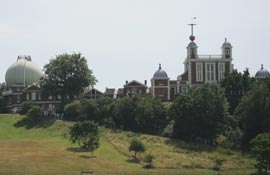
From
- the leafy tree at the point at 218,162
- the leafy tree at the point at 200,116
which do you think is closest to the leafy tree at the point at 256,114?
the leafy tree at the point at 200,116

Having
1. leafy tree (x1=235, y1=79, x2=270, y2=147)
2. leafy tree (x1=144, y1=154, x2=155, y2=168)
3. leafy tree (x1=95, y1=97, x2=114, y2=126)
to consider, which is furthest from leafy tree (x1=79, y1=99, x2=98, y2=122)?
leafy tree (x1=144, y1=154, x2=155, y2=168)

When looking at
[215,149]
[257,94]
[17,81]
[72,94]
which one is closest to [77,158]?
[215,149]

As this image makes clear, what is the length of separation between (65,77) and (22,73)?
14725 mm

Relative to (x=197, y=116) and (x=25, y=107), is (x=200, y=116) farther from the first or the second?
(x=25, y=107)

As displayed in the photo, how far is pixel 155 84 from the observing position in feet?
368

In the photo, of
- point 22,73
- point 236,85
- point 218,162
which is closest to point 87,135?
point 218,162

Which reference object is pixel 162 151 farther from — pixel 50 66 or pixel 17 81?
pixel 17 81

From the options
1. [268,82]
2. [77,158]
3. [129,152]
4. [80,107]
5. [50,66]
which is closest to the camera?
[77,158]

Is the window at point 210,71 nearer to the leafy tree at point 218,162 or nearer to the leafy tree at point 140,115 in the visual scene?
the leafy tree at point 140,115

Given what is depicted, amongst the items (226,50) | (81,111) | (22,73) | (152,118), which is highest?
(226,50)

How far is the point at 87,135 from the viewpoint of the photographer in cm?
7500

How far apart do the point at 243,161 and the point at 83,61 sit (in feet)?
157

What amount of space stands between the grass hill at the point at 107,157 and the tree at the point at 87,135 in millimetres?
886

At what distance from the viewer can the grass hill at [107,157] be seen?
63.4 meters
